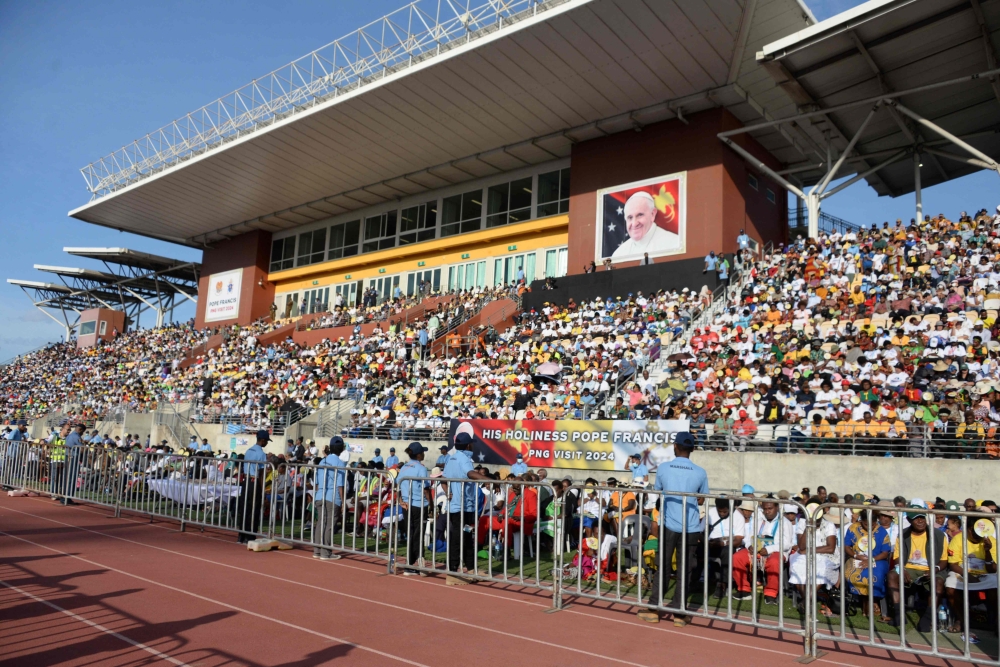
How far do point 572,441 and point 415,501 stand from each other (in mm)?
7934

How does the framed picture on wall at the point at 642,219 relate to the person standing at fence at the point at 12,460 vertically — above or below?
above

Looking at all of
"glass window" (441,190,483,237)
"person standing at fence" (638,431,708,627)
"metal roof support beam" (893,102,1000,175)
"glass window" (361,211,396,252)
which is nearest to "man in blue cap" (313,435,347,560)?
"person standing at fence" (638,431,708,627)

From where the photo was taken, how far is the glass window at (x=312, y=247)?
141 ft

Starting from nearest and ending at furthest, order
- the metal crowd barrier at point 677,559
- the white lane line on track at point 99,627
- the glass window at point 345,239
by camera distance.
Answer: the white lane line on track at point 99,627 → the metal crowd barrier at point 677,559 → the glass window at point 345,239

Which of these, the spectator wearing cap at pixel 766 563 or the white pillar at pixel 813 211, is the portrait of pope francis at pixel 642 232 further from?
the spectator wearing cap at pixel 766 563

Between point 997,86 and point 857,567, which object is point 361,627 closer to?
point 857,567

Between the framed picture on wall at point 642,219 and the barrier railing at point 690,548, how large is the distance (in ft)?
58.8

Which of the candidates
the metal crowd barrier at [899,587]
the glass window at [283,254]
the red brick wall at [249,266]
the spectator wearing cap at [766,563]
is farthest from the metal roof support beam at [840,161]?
the red brick wall at [249,266]

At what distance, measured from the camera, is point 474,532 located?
27.1 feet

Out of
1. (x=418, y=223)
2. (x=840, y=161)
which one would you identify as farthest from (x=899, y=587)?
(x=418, y=223)

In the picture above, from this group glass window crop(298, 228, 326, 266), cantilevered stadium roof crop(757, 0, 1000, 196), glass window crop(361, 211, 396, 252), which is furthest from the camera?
glass window crop(298, 228, 326, 266)

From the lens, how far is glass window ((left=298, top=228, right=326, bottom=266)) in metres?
42.9

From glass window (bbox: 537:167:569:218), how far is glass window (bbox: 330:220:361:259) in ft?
41.3

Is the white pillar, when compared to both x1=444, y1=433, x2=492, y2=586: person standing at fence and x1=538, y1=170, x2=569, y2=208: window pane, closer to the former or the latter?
x1=538, y1=170, x2=569, y2=208: window pane
